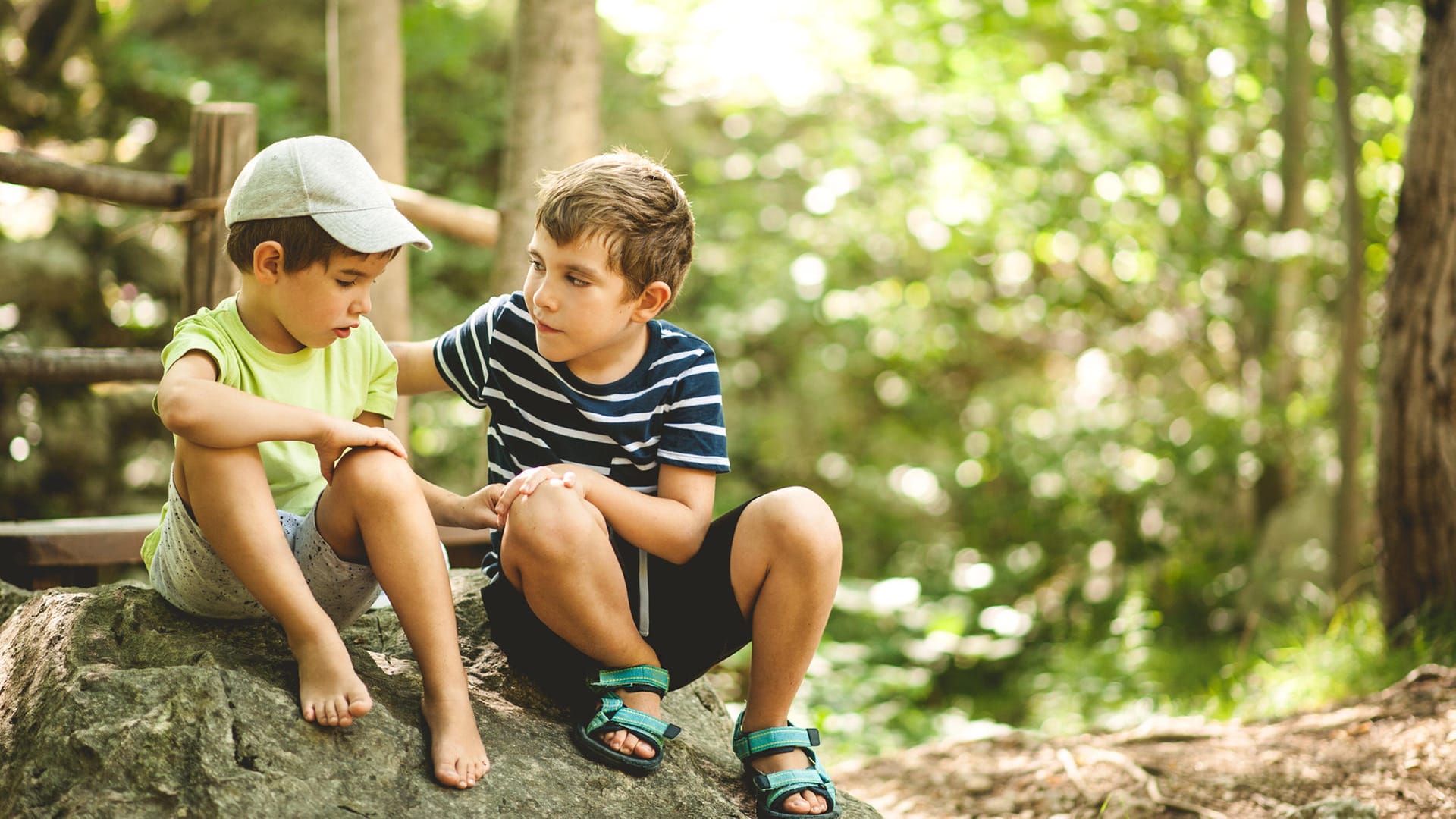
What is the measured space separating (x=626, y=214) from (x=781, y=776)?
0.99m

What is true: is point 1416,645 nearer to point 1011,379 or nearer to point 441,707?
point 441,707

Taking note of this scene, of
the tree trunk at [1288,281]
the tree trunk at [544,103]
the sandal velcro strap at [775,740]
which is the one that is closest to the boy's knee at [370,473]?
the sandal velcro strap at [775,740]

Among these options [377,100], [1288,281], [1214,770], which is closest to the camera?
[1214,770]

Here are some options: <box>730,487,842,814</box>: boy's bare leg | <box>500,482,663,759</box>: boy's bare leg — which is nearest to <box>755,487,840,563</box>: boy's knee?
<box>730,487,842,814</box>: boy's bare leg

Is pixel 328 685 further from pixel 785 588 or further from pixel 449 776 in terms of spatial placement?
pixel 785 588

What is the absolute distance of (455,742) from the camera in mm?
1809

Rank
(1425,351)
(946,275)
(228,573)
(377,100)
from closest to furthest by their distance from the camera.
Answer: (228,573) < (1425,351) < (377,100) < (946,275)

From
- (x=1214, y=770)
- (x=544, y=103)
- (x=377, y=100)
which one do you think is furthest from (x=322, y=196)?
(x=1214, y=770)

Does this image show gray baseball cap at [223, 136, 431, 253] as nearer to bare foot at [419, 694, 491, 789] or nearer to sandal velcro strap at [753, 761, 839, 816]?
bare foot at [419, 694, 491, 789]

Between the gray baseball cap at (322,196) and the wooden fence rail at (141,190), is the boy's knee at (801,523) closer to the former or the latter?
the gray baseball cap at (322,196)

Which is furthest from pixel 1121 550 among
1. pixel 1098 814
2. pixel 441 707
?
pixel 441 707

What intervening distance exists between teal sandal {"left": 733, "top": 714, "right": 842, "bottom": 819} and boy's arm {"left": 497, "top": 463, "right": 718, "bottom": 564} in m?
0.34

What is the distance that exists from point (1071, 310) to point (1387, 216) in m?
1.62

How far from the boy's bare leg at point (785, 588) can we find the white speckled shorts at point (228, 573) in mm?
637
